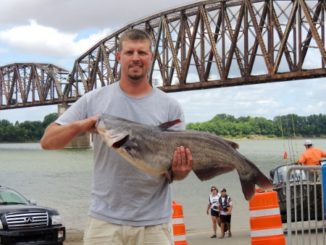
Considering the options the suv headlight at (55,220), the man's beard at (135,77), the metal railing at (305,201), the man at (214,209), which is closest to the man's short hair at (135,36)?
the man's beard at (135,77)

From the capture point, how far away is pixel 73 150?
145 m

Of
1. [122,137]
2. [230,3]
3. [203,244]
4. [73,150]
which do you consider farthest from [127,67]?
[73,150]

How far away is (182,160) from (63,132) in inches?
30.1

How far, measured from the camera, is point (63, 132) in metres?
4.47

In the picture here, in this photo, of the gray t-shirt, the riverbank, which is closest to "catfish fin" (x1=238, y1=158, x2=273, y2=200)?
the gray t-shirt

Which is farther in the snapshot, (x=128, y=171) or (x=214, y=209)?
(x=214, y=209)

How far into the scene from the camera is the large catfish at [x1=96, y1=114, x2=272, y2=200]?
436cm

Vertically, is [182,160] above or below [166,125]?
below

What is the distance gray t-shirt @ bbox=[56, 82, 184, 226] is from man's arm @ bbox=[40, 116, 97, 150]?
11 centimetres

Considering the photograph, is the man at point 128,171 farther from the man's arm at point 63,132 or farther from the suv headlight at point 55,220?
the suv headlight at point 55,220

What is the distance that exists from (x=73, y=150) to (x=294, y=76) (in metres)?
83.2

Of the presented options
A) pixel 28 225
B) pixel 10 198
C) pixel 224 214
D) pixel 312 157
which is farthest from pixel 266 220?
pixel 224 214

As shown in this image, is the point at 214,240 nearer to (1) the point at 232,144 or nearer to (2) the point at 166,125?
(1) the point at 232,144

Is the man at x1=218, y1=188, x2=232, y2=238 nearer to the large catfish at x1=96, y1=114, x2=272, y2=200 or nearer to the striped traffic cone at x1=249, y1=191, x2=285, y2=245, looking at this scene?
the striped traffic cone at x1=249, y1=191, x2=285, y2=245
